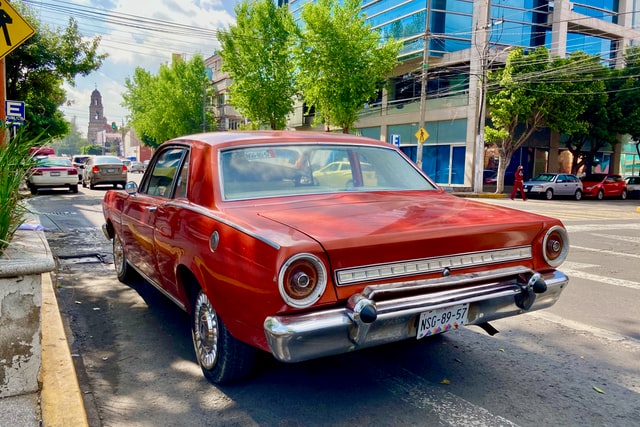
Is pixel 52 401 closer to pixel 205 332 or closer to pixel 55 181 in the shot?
pixel 205 332

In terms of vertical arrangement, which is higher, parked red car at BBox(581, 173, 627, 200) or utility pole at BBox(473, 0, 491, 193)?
utility pole at BBox(473, 0, 491, 193)

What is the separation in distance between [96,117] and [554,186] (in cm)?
16965

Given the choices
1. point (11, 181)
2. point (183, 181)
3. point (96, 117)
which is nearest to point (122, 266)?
point (183, 181)

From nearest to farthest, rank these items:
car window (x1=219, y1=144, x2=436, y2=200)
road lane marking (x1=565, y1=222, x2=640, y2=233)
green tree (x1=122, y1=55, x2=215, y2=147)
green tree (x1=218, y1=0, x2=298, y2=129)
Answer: car window (x1=219, y1=144, x2=436, y2=200)
road lane marking (x1=565, y1=222, x2=640, y2=233)
green tree (x1=218, y1=0, x2=298, y2=129)
green tree (x1=122, y1=55, x2=215, y2=147)

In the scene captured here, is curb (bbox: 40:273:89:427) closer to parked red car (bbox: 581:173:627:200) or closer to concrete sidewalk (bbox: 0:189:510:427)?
concrete sidewalk (bbox: 0:189:510:427)

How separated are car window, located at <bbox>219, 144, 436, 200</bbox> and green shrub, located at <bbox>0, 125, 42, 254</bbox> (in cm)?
138

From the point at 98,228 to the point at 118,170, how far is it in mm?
13667

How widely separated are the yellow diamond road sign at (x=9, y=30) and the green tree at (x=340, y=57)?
80.8 feet

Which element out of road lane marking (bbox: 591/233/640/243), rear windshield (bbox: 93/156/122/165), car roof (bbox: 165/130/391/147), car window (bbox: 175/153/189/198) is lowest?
road lane marking (bbox: 591/233/640/243)

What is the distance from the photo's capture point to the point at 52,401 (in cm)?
303

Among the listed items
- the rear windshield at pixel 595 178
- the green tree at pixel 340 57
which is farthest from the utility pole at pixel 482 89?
the rear windshield at pixel 595 178

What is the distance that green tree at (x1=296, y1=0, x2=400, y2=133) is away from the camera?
96.2 ft

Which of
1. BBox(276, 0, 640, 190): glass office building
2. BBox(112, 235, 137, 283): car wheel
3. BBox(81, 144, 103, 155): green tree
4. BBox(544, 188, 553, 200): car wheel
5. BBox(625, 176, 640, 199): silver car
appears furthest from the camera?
BBox(81, 144, 103, 155): green tree

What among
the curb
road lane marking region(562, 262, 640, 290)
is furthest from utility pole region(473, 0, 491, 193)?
the curb
